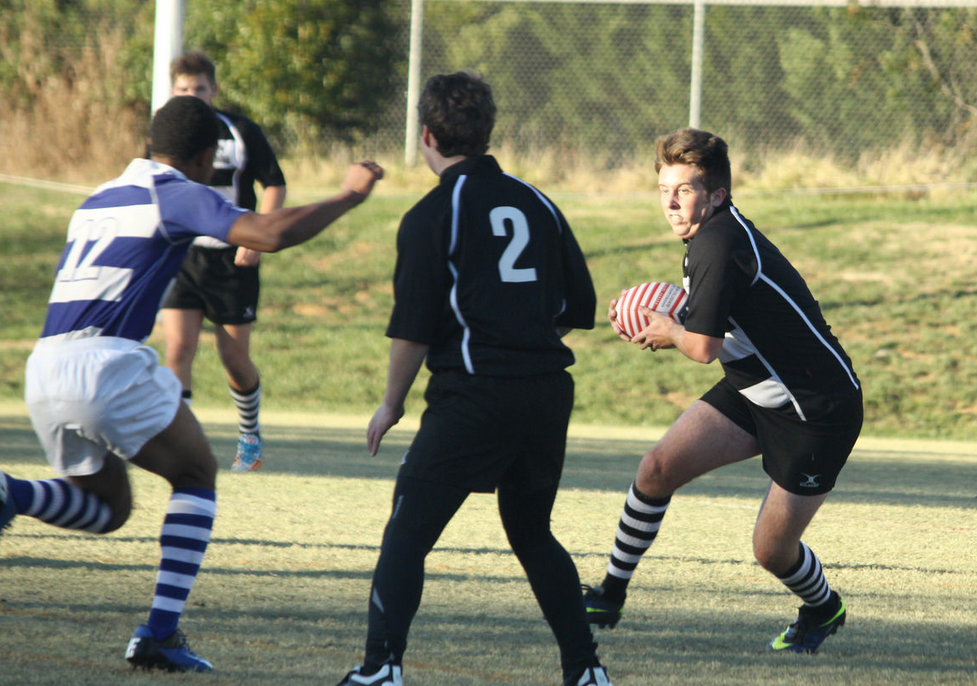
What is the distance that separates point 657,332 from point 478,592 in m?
1.31

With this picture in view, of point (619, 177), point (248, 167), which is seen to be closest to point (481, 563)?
point (248, 167)

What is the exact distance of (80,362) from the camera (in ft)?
12.1

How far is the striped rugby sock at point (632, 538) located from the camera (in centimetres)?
459

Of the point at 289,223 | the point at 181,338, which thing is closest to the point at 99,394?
the point at 289,223

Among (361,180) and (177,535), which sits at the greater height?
(361,180)

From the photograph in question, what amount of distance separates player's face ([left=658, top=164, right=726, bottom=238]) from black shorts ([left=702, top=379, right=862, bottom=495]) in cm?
70

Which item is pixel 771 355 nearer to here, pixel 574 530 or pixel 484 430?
pixel 484 430

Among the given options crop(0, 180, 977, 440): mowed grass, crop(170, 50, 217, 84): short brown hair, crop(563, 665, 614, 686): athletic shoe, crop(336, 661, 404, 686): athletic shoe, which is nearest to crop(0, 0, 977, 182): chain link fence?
crop(0, 180, 977, 440): mowed grass

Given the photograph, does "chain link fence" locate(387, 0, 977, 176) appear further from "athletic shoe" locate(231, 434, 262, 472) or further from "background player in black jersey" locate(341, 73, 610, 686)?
"background player in black jersey" locate(341, 73, 610, 686)

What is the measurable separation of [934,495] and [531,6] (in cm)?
1338

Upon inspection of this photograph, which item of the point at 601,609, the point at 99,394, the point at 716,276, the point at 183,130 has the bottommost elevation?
the point at 601,609

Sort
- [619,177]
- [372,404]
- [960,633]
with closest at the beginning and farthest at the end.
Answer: [960,633] < [372,404] < [619,177]

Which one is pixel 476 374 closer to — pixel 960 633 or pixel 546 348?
pixel 546 348

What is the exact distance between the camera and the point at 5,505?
382 cm
